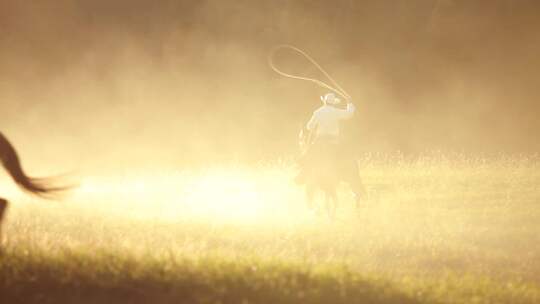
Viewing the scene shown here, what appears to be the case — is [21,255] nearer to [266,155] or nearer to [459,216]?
[459,216]

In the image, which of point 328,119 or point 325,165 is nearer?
point 328,119

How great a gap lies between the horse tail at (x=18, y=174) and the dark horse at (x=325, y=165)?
24.1 ft

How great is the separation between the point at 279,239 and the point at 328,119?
3.43 meters

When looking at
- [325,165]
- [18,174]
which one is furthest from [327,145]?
[18,174]

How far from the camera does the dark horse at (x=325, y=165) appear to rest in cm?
1445

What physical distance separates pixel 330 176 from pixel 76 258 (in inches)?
327

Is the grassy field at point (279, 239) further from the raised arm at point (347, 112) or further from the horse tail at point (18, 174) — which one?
the raised arm at point (347, 112)

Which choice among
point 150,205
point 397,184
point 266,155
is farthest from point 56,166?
point 397,184

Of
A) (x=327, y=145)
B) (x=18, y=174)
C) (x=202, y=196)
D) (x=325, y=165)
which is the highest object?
(x=327, y=145)

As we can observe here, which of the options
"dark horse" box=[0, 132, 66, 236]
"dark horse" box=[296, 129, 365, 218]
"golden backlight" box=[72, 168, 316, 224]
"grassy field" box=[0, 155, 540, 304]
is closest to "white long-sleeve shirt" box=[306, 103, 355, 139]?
"dark horse" box=[296, 129, 365, 218]

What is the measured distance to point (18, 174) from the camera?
8.05m

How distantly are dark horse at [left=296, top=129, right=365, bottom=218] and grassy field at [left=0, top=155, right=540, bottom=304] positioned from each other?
87 centimetres

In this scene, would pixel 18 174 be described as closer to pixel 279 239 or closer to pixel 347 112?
pixel 279 239

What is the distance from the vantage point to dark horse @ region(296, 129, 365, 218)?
14.4m
